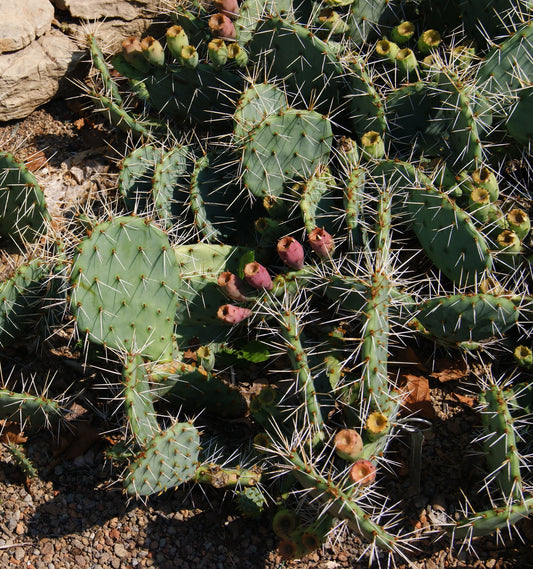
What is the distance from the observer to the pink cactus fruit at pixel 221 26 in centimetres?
364

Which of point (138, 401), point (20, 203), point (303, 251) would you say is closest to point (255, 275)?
point (303, 251)

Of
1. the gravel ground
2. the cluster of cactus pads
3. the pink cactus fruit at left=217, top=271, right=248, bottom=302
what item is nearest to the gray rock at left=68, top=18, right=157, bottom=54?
the cluster of cactus pads

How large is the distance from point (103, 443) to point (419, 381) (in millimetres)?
1503

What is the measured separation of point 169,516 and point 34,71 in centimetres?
278

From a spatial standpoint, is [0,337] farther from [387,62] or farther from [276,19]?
[387,62]

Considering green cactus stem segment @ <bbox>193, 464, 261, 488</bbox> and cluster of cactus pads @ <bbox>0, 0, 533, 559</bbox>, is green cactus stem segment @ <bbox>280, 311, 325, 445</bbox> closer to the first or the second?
cluster of cactus pads @ <bbox>0, 0, 533, 559</bbox>

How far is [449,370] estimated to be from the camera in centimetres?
317

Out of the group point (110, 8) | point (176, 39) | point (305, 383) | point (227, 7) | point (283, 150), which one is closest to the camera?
point (305, 383)

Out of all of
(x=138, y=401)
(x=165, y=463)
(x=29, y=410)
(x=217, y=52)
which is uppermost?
(x=217, y=52)

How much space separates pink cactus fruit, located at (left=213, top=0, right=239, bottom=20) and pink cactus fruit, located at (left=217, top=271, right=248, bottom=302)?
1700 millimetres

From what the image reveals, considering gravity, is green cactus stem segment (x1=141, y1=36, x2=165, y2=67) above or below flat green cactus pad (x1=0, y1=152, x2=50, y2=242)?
above

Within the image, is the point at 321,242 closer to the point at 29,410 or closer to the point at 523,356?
the point at 523,356

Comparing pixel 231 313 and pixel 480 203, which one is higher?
pixel 480 203

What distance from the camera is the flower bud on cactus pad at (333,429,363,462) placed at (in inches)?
93.0
